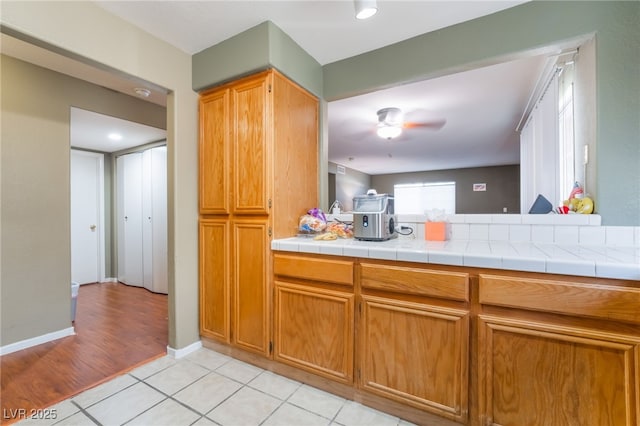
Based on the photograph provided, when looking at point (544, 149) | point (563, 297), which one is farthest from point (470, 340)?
point (544, 149)

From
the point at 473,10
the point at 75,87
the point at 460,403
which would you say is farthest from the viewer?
the point at 75,87

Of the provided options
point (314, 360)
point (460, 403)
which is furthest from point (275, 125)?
point (460, 403)

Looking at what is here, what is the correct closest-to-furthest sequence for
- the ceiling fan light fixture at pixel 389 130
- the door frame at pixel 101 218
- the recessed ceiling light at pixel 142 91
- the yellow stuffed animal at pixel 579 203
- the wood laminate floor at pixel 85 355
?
the yellow stuffed animal at pixel 579 203 → the wood laminate floor at pixel 85 355 → the recessed ceiling light at pixel 142 91 → the ceiling fan light fixture at pixel 389 130 → the door frame at pixel 101 218

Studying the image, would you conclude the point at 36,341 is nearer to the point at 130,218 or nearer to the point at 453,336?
the point at 130,218

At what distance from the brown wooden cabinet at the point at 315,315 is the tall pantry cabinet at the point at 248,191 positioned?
0.11m

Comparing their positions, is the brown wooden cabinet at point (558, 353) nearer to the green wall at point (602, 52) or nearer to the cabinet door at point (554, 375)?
the cabinet door at point (554, 375)

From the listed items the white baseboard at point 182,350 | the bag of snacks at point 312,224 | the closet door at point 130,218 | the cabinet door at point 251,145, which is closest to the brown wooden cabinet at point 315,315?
the bag of snacks at point 312,224

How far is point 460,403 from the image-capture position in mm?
1268

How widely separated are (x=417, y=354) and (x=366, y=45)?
210cm

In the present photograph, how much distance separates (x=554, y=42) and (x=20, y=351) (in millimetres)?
4260

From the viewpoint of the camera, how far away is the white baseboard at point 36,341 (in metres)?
2.09

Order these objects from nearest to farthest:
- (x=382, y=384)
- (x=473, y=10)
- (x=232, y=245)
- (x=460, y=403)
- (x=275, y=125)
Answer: (x=460, y=403), (x=382, y=384), (x=473, y=10), (x=275, y=125), (x=232, y=245)

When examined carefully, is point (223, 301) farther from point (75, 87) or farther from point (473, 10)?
point (473, 10)

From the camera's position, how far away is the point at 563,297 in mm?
1083
